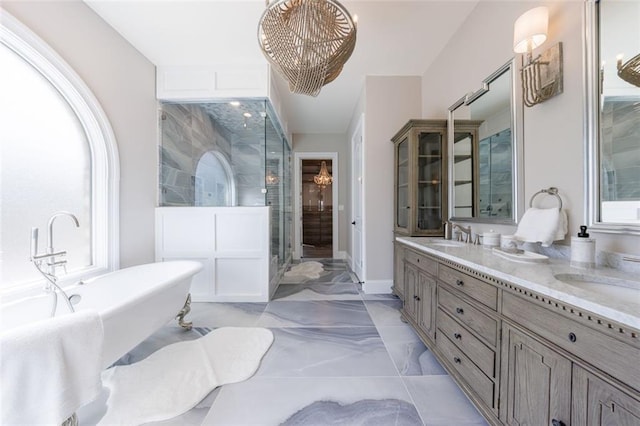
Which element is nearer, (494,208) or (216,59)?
(494,208)

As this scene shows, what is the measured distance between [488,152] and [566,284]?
1.36 metres

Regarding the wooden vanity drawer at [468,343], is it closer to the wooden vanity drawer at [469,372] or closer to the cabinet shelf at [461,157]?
the wooden vanity drawer at [469,372]

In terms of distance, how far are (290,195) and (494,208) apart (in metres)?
3.74

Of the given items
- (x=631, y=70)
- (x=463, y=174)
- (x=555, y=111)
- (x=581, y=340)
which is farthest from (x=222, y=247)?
(x=631, y=70)

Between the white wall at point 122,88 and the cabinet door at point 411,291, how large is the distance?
109 inches

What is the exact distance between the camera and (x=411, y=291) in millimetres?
2119

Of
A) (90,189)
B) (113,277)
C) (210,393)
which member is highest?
(90,189)

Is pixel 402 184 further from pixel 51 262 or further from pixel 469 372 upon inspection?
pixel 51 262

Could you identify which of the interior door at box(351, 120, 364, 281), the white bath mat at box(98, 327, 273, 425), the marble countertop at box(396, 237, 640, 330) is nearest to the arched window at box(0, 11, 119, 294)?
the white bath mat at box(98, 327, 273, 425)

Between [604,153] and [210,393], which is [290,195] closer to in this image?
[210,393]

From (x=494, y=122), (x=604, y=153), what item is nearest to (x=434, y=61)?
(x=494, y=122)

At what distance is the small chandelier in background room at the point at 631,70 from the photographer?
1025mm

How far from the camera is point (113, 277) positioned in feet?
6.62

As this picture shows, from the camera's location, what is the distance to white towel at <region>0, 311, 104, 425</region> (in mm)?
893
